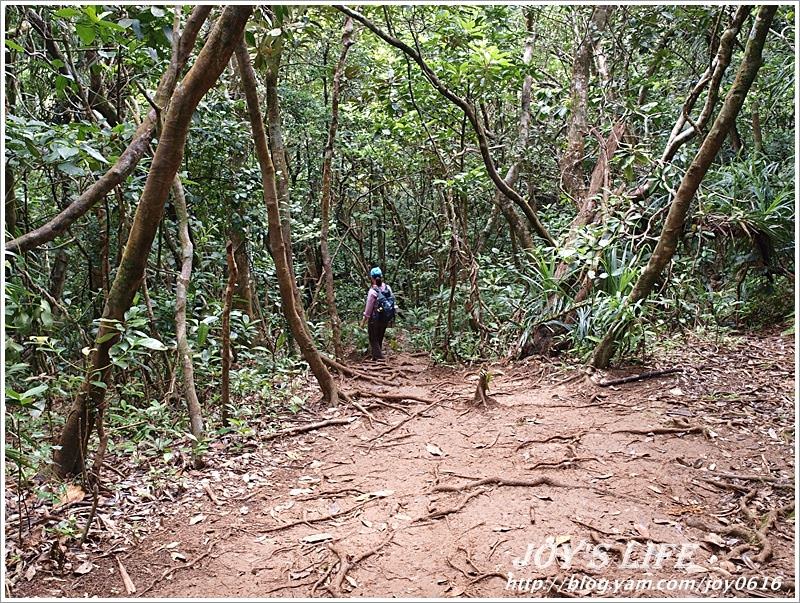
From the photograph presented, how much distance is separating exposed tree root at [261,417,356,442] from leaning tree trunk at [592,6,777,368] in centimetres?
269

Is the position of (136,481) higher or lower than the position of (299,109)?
lower

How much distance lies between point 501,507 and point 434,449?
4.97 ft

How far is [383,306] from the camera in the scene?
9695 mm

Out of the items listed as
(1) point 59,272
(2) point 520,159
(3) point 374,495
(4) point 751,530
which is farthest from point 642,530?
(2) point 520,159

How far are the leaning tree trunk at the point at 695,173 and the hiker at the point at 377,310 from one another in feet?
13.3

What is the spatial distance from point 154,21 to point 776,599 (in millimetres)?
4643

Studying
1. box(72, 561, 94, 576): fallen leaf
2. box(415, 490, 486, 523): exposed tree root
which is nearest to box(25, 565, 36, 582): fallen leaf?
box(72, 561, 94, 576): fallen leaf

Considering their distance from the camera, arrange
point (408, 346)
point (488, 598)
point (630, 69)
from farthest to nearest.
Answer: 1. point (408, 346)
2. point (630, 69)
3. point (488, 598)

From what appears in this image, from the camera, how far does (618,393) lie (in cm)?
573

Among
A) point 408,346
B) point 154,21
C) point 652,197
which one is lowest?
point 408,346

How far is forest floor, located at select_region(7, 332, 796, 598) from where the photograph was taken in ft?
9.82

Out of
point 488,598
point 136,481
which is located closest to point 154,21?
point 136,481

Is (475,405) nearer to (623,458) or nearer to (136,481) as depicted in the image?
(623,458)

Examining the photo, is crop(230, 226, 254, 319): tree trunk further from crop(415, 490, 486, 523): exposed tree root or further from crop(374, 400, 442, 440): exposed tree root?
crop(415, 490, 486, 523): exposed tree root
